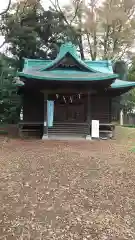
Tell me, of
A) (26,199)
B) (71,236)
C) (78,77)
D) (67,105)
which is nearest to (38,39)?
(67,105)

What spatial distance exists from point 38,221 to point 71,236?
77 centimetres

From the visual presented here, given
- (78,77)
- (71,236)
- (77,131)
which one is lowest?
(71,236)

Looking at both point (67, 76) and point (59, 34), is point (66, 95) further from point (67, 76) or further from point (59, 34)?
point (59, 34)

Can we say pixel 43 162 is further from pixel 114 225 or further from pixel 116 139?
pixel 116 139

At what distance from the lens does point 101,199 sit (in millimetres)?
6688

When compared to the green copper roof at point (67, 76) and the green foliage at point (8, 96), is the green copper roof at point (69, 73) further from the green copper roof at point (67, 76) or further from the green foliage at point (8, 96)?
the green foliage at point (8, 96)

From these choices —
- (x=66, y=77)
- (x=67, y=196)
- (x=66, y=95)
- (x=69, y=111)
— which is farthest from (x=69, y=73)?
→ (x=67, y=196)

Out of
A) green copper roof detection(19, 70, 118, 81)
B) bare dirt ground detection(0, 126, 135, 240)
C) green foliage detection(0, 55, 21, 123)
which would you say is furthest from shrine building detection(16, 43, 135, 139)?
bare dirt ground detection(0, 126, 135, 240)

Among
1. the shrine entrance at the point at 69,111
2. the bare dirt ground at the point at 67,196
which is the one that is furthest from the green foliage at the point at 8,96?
the bare dirt ground at the point at 67,196

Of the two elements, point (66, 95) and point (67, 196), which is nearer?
→ point (67, 196)

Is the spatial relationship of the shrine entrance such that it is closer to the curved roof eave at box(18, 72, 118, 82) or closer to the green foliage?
the green foliage

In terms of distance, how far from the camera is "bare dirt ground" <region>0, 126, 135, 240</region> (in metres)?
5.24

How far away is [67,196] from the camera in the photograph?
6789 millimetres

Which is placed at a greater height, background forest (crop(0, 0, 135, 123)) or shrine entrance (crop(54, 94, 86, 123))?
background forest (crop(0, 0, 135, 123))
